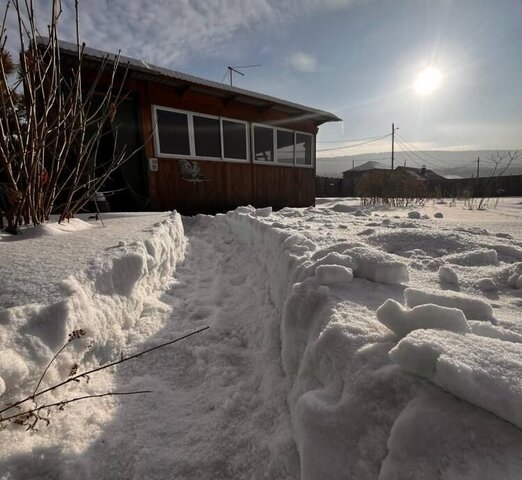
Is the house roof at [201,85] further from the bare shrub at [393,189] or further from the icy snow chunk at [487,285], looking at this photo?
the icy snow chunk at [487,285]

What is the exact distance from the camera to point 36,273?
4.76 ft

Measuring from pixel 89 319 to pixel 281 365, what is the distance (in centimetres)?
92

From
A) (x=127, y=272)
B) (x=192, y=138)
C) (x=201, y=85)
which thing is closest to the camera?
(x=127, y=272)

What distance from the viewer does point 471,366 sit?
660 mm

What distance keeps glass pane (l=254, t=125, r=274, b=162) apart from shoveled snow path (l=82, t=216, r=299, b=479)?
23.3 feet

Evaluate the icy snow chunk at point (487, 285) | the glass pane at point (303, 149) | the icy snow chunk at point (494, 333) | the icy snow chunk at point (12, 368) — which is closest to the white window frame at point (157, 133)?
the glass pane at point (303, 149)

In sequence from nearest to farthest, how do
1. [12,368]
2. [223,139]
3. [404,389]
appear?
[404,389] < [12,368] < [223,139]

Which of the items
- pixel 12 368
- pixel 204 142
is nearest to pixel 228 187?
pixel 204 142

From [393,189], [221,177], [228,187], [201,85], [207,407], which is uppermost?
[201,85]

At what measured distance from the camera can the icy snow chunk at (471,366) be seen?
1.98ft

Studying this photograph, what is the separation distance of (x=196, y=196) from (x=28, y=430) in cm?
617

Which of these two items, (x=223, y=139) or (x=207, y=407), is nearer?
(x=207, y=407)

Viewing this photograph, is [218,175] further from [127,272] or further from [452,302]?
[452,302]

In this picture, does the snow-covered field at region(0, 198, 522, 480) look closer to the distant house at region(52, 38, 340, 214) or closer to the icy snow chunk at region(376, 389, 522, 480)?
the icy snow chunk at region(376, 389, 522, 480)
